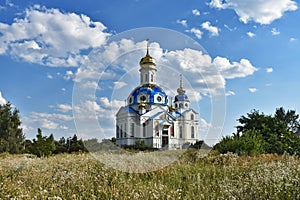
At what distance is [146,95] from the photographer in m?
12.6

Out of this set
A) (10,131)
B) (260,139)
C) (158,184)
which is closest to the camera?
(158,184)

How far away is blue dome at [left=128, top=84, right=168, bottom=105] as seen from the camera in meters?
9.95

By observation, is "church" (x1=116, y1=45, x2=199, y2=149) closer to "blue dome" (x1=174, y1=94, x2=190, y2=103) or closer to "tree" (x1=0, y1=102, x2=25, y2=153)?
"blue dome" (x1=174, y1=94, x2=190, y2=103)

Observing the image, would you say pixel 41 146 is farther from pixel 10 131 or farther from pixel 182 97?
pixel 182 97

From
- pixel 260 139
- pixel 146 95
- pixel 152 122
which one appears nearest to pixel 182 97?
pixel 152 122

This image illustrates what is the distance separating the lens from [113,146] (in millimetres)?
10500

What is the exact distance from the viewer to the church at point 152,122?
981 cm

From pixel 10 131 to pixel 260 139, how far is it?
21224 mm

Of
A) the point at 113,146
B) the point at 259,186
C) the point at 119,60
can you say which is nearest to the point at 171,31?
the point at 119,60

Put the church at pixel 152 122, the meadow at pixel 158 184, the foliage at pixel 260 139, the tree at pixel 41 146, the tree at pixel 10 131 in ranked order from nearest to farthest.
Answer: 1. the meadow at pixel 158 184
2. the church at pixel 152 122
3. the foliage at pixel 260 139
4. the tree at pixel 41 146
5. the tree at pixel 10 131

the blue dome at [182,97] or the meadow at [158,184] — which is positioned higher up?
the blue dome at [182,97]

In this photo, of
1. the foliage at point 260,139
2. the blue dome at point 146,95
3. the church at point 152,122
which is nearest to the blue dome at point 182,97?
the church at point 152,122

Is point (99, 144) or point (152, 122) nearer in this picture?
point (99, 144)

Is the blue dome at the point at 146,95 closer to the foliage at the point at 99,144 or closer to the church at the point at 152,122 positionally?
the church at the point at 152,122
